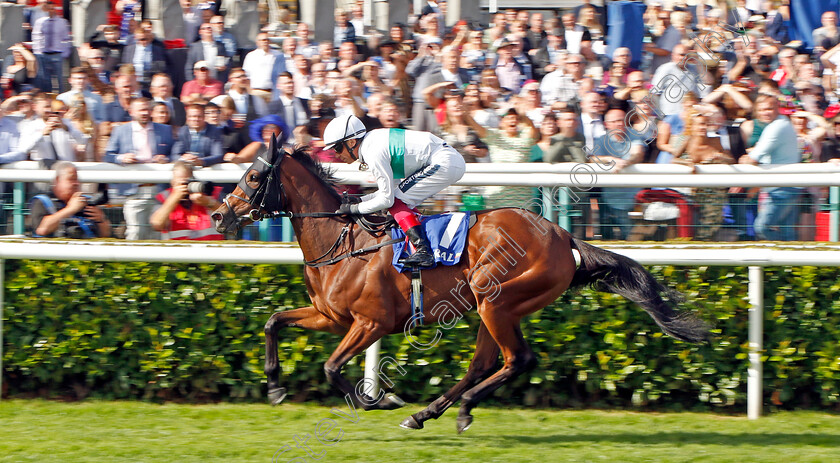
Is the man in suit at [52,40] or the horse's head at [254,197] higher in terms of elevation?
the man in suit at [52,40]

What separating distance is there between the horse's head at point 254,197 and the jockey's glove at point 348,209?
0.99ft

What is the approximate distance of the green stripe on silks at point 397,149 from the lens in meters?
Result: 4.59

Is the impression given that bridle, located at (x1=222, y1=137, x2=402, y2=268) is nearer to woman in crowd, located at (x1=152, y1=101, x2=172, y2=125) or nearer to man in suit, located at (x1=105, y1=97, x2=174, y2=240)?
man in suit, located at (x1=105, y1=97, x2=174, y2=240)

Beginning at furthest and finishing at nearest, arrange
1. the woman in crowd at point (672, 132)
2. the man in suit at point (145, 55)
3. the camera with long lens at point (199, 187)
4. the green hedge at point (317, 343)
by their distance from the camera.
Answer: the man in suit at point (145, 55), the woman in crowd at point (672, 132), the camera with long lens at point (199, 187), the green hedge at point (317, 343)

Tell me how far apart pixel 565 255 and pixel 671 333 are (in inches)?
24.7

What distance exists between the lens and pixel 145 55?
7770 millimetres

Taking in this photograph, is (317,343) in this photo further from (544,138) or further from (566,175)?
(544,138)

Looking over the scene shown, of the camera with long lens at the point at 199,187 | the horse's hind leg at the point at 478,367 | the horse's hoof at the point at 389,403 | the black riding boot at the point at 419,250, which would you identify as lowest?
the horse's hoof at the point at 389,403

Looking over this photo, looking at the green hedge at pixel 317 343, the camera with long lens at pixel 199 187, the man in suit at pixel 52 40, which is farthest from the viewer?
the man in suit at pixel 52 40

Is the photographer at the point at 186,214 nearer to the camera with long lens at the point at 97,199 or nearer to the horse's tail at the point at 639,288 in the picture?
the camera with long lens at the point at 97,199

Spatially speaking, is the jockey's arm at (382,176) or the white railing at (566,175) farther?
the white railing at (566,175)

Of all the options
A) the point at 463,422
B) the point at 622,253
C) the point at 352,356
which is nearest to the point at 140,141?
the point at 352,356

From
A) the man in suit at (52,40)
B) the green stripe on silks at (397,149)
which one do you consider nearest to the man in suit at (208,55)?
the man in suit at (52,40)

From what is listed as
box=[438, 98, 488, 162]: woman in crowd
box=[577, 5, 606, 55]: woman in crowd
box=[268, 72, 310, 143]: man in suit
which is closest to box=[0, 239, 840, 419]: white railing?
box=[438, 98, 488, 162]: woman in crowd
